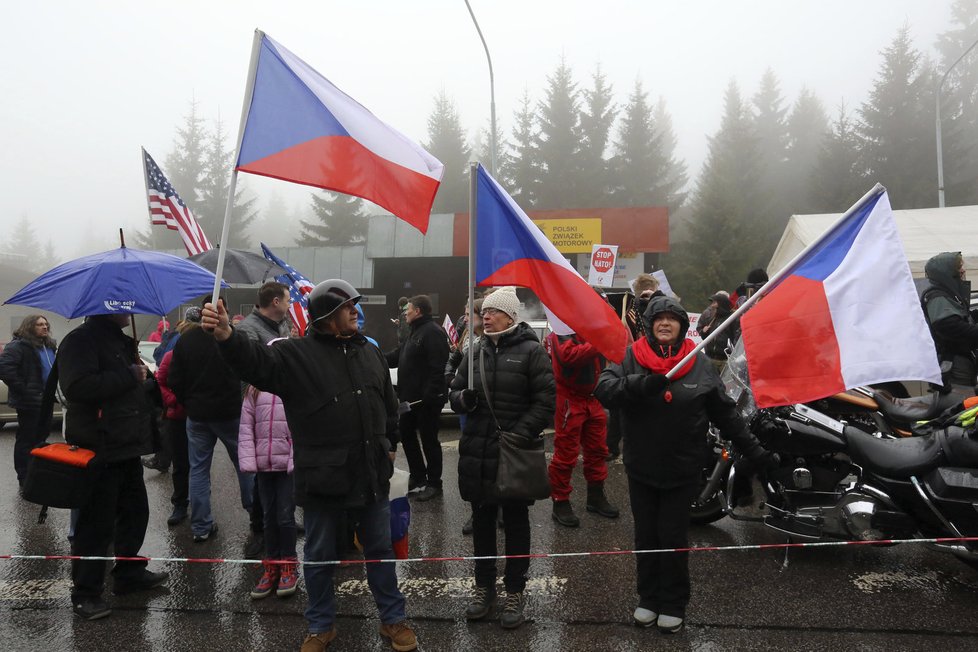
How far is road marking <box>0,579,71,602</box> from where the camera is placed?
4309 millimetres

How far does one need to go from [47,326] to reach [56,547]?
110 inches

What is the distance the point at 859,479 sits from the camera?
4379 mm

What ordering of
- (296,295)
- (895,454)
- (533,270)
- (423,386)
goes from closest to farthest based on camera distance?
(533,270) → (895,454) → (423,386) → (296,295)

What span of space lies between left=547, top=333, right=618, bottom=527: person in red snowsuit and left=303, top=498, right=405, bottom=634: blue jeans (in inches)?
85.6

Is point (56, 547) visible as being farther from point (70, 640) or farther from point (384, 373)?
point (384, 373)

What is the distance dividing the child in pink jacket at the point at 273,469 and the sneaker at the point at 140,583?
2.21 feet

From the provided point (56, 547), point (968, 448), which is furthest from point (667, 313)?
point (56, 547)

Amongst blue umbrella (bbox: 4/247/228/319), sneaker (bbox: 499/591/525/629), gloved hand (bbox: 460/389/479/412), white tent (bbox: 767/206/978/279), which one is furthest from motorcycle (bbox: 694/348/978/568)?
white tent (bbox: 767/206/978/279)

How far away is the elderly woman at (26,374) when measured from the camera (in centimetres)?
691

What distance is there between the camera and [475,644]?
3562 mm

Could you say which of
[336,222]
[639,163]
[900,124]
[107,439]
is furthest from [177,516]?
[900,124]

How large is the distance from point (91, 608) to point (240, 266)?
4.37 m

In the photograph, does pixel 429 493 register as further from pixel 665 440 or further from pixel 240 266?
pixel 240 266

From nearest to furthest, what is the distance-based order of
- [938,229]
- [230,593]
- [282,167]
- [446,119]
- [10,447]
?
[282,167] → [230,593] → [10,447] → [938,229] → [446,119]
